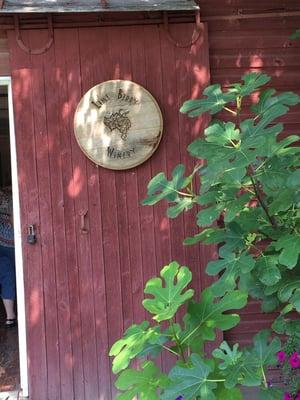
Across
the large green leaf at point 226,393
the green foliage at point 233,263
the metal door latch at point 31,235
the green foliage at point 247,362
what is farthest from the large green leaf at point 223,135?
the metal door latch at point 31,235

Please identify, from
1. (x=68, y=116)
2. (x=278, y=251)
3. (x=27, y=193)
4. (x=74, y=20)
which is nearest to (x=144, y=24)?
(x=74, y=20)

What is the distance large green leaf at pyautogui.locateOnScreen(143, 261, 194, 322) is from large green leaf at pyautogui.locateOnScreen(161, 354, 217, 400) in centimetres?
22

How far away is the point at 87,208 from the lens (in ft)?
11.4

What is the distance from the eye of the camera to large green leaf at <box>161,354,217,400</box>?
6.68 feet

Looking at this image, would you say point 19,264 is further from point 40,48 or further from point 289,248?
point 289,248

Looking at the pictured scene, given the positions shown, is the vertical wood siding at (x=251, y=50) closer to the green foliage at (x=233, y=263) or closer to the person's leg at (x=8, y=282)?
the green foliage at (x=233, y=263)

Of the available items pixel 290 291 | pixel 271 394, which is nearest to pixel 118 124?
pixel 290 291

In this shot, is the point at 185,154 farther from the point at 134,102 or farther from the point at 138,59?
the point at 138,59

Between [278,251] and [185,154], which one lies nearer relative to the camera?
[278,251]

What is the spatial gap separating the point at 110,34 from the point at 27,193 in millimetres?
1140

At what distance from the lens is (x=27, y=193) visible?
342 cm

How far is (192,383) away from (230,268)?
475 millimetres

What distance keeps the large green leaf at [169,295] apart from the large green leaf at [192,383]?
0.22 metres

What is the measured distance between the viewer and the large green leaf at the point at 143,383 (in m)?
2.27
